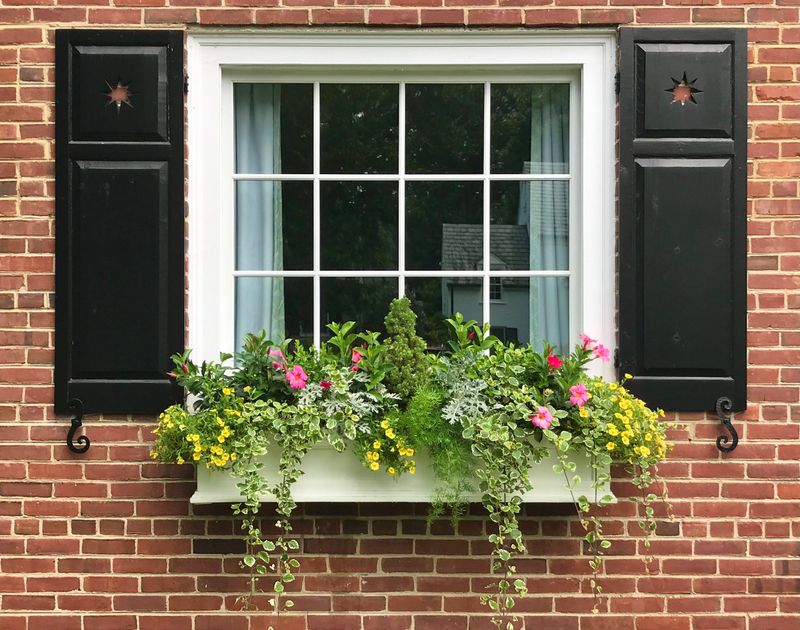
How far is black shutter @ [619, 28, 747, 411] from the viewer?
306 cm

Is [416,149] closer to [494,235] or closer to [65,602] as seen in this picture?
[494,235]

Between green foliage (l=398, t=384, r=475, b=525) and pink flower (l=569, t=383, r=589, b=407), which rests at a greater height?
pink flower (l=569, t=383, r=589, b=407)

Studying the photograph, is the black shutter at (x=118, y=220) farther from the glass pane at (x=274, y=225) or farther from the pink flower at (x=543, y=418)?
the pink flower at (x=543, y=418)

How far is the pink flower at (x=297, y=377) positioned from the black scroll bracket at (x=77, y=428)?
0.86 meters

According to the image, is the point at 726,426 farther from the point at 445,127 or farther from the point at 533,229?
the point at 445,127

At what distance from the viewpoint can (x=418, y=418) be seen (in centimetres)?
281

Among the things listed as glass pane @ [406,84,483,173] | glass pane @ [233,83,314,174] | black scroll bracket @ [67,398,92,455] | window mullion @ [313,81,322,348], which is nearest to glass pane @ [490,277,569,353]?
glass pane @ [406,84,483,173]

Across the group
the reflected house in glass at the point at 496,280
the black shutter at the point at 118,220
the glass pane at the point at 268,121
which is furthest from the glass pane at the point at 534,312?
the black shutter at the point at 118,220

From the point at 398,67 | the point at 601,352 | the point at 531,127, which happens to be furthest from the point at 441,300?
the point at 398,67

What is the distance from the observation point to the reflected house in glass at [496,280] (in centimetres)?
326

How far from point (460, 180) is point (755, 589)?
6.47 feet

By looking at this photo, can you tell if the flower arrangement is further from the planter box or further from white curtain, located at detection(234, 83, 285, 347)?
white curtain, located at detection(234, 83, 285, 347)

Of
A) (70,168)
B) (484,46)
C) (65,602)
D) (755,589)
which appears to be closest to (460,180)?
(484,46)

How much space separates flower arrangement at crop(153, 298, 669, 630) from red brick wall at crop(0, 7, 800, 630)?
184mm
